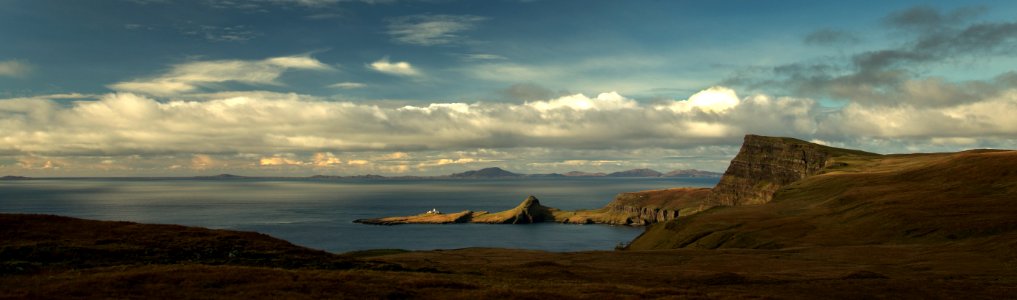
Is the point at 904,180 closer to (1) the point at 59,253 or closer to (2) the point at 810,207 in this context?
(2) the point at 810,207

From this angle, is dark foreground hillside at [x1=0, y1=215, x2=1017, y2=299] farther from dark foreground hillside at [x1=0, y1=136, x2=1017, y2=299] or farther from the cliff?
the cliff

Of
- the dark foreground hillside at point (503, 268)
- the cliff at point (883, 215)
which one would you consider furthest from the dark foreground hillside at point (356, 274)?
the cliff at point (883, 215)

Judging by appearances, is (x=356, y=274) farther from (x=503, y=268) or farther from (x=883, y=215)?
(x=883, y=215)

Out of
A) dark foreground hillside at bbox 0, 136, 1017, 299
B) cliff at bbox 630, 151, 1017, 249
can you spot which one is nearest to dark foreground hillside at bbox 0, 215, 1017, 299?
dark foreground hillside at bbox 0, 136, 1017, 299

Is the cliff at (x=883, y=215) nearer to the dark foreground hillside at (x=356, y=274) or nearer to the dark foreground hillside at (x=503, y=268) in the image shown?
the dark foreground hillside at (x=503, y=268)

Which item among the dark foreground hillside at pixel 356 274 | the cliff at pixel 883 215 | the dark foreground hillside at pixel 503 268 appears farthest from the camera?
the cliff at pixel 883 215

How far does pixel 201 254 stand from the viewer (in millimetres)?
63562

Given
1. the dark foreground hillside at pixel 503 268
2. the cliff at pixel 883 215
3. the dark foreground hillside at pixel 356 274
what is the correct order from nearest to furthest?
1. the dark foreground hillside at pixel 356 274
2. the dark foreground hillside at pixel 503 268
3. the cliff at pixel 883 215

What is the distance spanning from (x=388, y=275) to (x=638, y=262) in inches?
1836

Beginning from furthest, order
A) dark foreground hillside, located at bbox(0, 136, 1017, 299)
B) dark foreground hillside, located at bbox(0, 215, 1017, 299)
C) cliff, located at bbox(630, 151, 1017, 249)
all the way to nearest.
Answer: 1. cliff, located at bbox(630, 151, 1017, 249)
2. dark foreground hillside, located at bbox(0, 136, 1017, 299)
3. dark foreground hillside, located at bbox(0, 215, 1017, 299)

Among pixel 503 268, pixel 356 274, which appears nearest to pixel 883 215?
pixel 503 268

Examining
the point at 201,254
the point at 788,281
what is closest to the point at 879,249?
the point at 788,281

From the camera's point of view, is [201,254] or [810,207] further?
[810,207]

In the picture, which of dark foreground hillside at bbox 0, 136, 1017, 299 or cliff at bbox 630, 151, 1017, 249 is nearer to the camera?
dark foreground hillside at bbox 0, 136, 1017, 299
